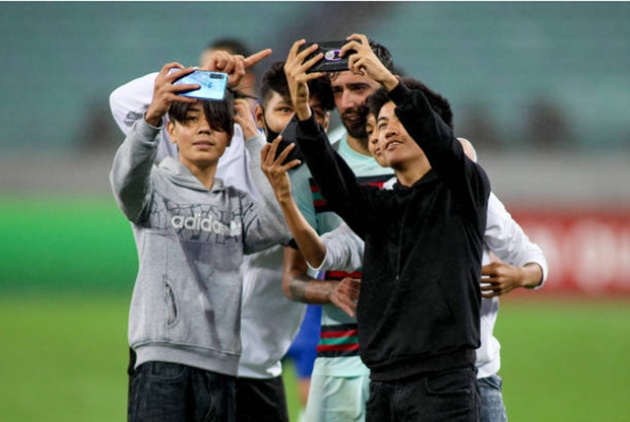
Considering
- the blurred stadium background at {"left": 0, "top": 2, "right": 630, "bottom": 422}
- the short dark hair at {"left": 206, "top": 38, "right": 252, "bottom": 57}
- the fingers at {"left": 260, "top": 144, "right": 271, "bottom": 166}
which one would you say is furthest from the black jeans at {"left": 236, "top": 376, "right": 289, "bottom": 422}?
the blurred stadium background at {"left": 0, "top": 2, "right": 630, "bottom": 422}

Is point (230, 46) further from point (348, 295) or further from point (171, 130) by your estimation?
point (348, 295)

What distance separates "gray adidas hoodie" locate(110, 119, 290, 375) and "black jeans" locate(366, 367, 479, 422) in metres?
0.54

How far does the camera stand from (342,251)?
10.0 ft

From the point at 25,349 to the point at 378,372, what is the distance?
5.83 meters

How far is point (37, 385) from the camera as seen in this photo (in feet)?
21.9

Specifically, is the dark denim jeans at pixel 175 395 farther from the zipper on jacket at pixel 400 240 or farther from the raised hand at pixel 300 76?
the raised hand at pixel 300 76

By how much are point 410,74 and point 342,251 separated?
7647mm

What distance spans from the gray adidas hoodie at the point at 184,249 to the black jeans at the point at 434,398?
1.77 feet

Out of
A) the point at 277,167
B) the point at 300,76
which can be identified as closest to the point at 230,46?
the point at 277,167

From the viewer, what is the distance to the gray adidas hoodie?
9.18ft

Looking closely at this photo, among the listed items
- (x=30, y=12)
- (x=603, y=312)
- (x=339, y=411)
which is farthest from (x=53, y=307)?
(x=339, y=411)

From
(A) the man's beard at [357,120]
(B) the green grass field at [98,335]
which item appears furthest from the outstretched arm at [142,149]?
(B) the green grass field at [98,335]

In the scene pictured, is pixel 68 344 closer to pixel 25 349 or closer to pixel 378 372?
pixel 25 349

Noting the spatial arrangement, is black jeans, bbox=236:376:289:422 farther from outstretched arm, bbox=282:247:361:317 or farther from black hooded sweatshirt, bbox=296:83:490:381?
black hooded sweatshirt, bbox=296:83:490:381
